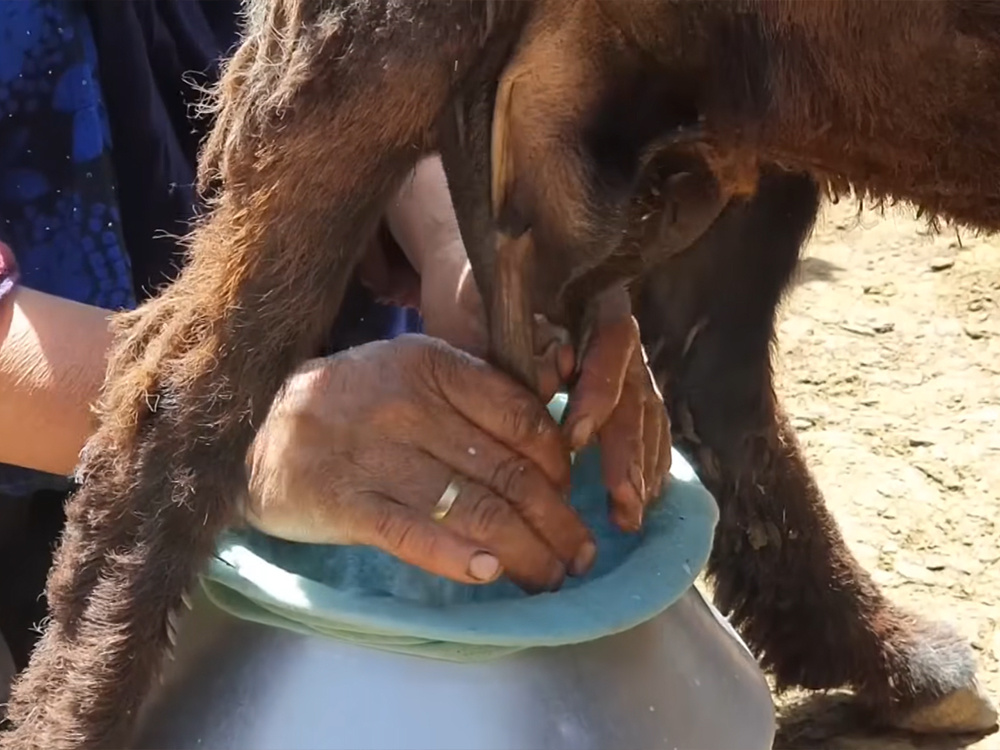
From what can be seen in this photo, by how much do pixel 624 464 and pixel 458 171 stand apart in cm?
26

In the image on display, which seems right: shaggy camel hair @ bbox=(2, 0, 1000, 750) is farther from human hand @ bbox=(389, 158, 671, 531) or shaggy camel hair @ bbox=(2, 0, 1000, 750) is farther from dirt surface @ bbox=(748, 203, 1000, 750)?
dirt surface @ bbox=(748, 203, 1000, 750)

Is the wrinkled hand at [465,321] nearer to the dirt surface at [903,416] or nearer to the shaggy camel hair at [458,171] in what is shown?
the shaggy camel hair at [458,171]

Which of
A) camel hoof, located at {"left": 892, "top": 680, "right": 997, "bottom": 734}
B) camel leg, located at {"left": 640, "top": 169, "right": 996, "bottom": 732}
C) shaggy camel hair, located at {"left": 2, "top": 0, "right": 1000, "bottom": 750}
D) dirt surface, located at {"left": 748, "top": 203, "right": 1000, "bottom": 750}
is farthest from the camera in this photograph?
dirt surface, located at {"left": 748, "top": 203, "right": 1000, "bottom": 750}

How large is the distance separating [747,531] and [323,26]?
706 mm

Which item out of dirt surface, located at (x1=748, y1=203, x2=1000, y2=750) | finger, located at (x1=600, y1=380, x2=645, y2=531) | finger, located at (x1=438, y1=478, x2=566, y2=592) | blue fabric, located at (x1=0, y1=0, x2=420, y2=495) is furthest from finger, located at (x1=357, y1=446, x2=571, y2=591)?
dirt surface, located at (x1=748, y1=203, x2=1000, y2=750)

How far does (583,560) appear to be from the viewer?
80cm

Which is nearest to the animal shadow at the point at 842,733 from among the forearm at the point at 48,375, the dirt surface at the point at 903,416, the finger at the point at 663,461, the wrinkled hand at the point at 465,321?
the dirt surface at the point at 903,416

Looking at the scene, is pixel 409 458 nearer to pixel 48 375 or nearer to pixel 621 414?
pixel 621 414

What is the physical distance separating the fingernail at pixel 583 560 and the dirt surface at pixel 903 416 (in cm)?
50

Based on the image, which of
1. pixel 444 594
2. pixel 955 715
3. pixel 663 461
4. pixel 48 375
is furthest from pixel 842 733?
pixel 48 375

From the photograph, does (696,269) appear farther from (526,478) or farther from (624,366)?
(526,478)

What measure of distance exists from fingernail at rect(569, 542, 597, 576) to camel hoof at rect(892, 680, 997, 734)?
0.55 metres

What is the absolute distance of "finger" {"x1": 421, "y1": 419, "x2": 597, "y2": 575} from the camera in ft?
2.45

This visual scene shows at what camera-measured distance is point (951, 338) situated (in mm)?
1810
